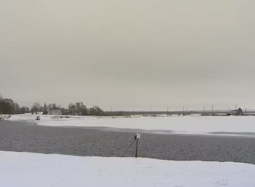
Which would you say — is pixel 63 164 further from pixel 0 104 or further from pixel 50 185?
pixel 0 104

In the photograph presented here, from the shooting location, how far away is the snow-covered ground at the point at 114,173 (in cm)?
1184

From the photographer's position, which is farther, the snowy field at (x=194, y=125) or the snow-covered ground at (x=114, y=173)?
the snowy field at (x=194, y=125)

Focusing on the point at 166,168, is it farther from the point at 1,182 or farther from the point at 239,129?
the point at 239,129

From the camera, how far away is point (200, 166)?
15.1 metres

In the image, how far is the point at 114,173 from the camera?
13.4m

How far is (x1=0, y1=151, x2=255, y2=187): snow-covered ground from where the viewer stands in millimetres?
11837

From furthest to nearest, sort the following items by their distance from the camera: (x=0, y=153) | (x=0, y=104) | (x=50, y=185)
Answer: (x=0, y=104) → (x=0, y=153) → (x=50, y=185)

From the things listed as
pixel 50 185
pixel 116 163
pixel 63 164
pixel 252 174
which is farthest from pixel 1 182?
pixel 252 174

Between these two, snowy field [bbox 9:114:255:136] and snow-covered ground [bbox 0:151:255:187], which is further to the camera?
snowy field [bbox 9:114:255:136]

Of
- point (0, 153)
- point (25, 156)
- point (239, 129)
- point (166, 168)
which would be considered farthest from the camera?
point (239, 129)

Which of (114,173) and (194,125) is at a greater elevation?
(194,125)

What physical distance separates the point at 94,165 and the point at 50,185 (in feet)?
12.1

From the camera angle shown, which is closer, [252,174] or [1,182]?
[1,182]

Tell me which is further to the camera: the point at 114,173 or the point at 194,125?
the point at 194,125
